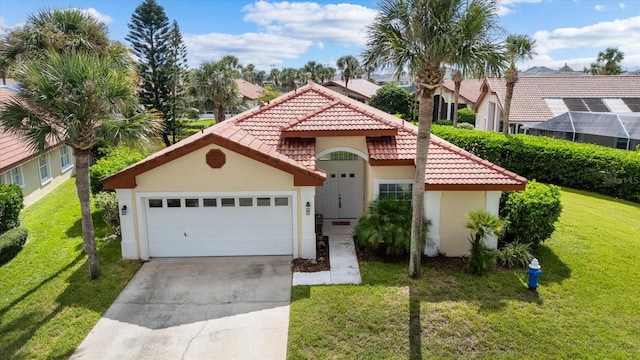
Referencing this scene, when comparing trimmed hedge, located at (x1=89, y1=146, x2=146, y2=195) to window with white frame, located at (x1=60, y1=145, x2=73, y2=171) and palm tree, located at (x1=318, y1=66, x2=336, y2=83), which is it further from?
palm tree, located at (x1=318, y1=66, x2=336, y2=83)

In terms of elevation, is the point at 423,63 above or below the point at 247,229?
above

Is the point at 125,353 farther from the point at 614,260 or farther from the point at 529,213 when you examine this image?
the point at 614,260

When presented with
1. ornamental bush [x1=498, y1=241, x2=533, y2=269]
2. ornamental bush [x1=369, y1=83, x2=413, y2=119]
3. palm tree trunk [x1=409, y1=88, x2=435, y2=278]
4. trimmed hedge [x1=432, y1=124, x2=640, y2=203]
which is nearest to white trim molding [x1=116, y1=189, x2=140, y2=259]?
palm tree trunk [x1=409, y1=88, x2=435, y2=278]

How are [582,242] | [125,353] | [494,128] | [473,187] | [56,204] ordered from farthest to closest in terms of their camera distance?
[494,128]
[56,204]
[582,242]
[473,187]
[125,353]

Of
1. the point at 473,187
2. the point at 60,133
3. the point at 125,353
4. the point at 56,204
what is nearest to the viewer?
the point at 125,353

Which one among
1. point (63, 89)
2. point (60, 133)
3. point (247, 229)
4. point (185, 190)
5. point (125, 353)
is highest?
point (63, 89)

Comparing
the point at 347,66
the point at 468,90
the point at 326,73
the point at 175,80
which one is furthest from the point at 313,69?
the point at 175,80

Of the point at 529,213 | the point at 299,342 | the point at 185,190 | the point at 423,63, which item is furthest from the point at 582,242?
the point at 185,190

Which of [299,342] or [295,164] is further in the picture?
[295,164]
